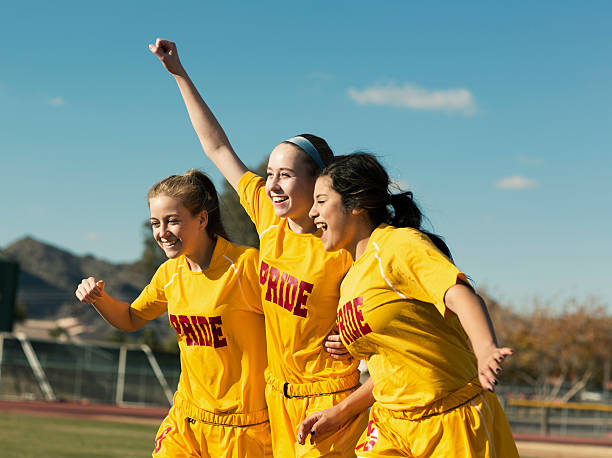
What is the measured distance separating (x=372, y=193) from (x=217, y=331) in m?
1.16

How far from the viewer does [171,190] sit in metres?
4.08

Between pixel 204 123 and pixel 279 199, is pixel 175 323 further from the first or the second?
pixel 204 123

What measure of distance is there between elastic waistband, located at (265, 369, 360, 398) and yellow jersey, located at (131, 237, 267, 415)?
0.25 metres

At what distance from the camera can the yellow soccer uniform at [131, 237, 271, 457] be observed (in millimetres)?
3955

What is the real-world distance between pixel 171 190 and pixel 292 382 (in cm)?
117

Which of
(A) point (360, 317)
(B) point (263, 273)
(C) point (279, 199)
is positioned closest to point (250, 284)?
(B) point (263, 273)

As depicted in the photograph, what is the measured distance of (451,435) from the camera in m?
2.98

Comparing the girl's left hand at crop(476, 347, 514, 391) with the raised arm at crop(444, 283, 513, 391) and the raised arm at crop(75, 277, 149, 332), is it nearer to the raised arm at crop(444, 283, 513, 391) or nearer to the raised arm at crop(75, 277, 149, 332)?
the raised arm at crop(444, 283, 513, 391)

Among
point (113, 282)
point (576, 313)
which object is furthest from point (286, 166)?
point (113, 282)

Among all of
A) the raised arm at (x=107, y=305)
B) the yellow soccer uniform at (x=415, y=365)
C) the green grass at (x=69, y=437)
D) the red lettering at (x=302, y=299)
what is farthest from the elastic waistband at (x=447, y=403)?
the green grass at (x=69, y=437)

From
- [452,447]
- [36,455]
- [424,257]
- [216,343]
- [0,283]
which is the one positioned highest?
[0,283]

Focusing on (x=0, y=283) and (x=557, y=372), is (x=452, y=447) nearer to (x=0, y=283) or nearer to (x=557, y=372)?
(x=0, y=283)

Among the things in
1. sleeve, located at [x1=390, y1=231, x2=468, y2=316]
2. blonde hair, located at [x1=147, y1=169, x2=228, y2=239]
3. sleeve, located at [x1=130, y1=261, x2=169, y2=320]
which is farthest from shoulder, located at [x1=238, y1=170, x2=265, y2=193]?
sleeve, located at [x1=390, y1=231, x2=468, y2=316]

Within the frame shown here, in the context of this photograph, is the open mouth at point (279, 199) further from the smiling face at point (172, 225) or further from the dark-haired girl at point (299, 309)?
the smiling face at point (172, 225)
